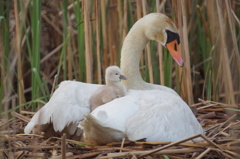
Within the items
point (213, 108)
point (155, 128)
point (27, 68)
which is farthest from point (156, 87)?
point (27, 68)

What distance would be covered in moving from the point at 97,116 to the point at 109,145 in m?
0.24

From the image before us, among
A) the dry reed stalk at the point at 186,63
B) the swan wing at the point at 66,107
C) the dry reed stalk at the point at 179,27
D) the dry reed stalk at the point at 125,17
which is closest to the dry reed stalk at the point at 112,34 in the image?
the dry reed stalk at the point at 125,17

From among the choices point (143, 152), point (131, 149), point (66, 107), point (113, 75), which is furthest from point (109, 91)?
point (143, 152)

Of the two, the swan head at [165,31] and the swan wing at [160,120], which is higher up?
the swan head at [165,31]

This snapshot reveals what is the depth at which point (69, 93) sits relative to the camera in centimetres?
357

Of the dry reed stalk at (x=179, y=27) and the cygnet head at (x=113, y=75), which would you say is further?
the dry reed stalk at (x=179, y=27)

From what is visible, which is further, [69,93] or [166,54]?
[166,54]

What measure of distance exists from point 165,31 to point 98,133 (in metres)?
1.34

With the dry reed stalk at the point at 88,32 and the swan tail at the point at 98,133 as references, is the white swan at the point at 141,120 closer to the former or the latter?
the swan tail at the point at 98,133

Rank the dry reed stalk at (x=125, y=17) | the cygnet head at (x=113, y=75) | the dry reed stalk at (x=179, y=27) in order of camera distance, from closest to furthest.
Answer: the cygnet head at (x=113, y=75) → the dry reed stalk at (x=179, y=27) → the dry reed stalk at (x=125, y=17)

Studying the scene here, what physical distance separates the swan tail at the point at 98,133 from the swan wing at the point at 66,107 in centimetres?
20

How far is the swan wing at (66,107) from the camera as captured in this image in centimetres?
335

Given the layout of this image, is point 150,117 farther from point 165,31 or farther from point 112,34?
point 112,34

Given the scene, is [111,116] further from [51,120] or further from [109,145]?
[51,120]
